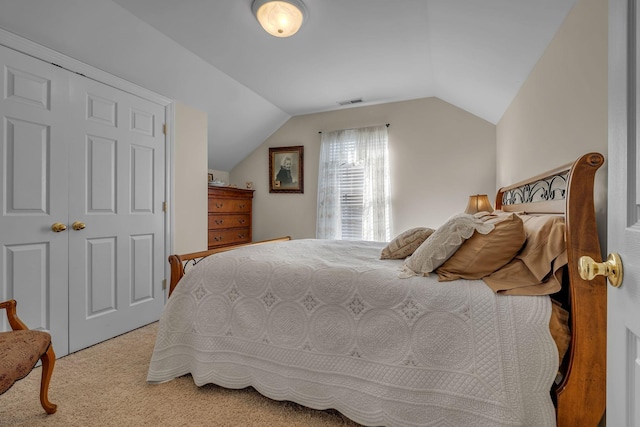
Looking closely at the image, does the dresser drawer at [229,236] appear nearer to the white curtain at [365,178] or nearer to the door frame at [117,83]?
the door frame at [117,83]

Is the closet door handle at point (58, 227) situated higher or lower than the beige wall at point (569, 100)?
lower

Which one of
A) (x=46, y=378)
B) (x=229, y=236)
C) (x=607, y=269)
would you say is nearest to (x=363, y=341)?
(x=607, y=269)

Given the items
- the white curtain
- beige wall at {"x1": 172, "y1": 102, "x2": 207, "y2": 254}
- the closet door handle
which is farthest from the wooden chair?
the white curtain

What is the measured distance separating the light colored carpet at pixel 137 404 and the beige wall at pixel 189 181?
4.92 feet

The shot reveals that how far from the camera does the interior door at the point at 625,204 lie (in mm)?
575

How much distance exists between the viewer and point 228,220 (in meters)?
4.52

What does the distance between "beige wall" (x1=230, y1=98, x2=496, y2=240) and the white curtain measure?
0.12 meters

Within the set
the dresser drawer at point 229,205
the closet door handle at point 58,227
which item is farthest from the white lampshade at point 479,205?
the closet door handle at point 58,227

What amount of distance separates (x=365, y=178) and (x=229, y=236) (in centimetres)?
213

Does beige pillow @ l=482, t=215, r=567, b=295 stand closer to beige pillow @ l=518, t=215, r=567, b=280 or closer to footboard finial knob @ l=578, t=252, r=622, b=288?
beige pillow @ l=518, t=215, r=567, b=280

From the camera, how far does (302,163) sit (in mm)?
4812

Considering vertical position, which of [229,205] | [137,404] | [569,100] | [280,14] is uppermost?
[280,14]

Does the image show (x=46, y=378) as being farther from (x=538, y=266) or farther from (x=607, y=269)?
(x=538, y=266)

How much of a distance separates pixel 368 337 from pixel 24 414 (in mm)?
1831
